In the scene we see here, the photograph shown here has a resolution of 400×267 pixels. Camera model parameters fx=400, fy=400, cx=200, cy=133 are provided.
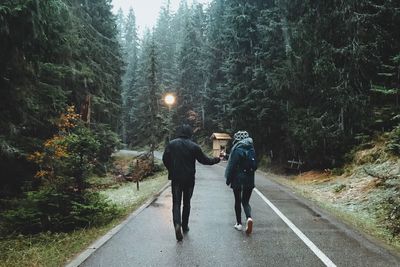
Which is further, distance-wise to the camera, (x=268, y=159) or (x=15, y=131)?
(x=268, y=159)

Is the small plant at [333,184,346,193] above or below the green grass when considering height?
above

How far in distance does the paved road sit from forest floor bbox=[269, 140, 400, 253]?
79cm

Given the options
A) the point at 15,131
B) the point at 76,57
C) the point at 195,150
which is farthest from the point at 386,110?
the point at 76,57

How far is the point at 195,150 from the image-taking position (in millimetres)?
7742

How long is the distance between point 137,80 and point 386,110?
64450 millimetres

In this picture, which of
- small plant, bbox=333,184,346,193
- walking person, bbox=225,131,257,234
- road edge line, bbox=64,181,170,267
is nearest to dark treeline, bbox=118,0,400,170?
small plant, bbox=333,184,346,193

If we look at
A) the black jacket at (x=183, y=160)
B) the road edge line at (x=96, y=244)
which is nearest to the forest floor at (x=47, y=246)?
the road edge line at (x=96, y=244)

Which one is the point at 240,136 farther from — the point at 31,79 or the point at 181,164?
the point at 31,79

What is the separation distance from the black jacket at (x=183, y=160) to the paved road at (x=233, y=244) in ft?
3.78

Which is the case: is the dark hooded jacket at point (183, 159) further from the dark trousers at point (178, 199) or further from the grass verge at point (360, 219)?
the grass verge at point (360, 219)

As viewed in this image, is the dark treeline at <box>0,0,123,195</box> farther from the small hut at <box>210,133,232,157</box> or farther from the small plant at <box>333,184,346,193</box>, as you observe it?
the small hut at <box>210,133,232,157</box>

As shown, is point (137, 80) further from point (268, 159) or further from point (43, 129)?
point (43, 129)

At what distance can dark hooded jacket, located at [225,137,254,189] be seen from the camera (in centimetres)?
833

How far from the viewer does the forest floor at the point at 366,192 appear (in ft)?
30.2
